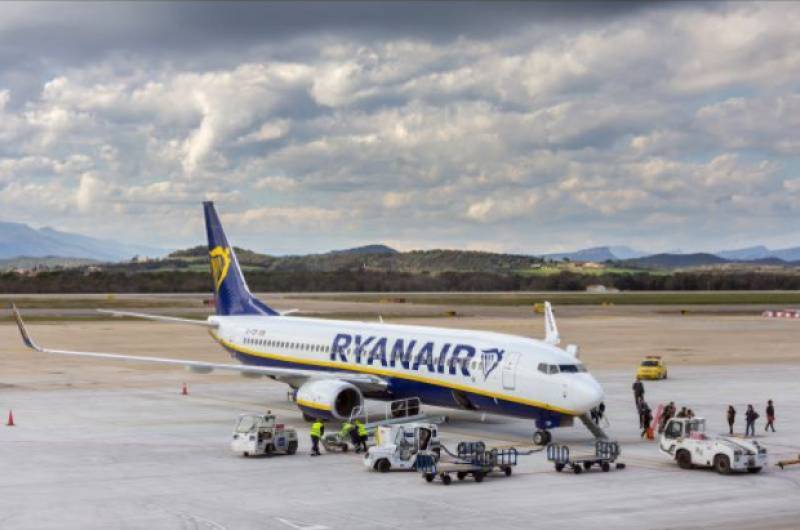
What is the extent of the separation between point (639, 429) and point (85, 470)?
23.1 metres

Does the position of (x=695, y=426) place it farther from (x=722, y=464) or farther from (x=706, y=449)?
(x=722, y=464)

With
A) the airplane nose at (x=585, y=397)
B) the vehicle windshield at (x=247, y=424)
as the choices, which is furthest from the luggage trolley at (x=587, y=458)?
the vehicle windshield at (x=247, y=424)

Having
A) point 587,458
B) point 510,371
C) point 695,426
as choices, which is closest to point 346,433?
point 510,371

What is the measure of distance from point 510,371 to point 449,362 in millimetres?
3234

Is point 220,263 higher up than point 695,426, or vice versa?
point 220,263

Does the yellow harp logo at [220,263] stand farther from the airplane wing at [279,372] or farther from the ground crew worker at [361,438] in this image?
the ground crew worker at [361,438]

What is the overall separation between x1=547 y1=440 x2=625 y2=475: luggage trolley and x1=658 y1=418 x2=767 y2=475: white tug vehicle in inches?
83.7

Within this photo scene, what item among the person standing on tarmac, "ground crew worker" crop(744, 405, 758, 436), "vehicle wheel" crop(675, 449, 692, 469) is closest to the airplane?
"vehicle wheel" crop(675, 449, 692, 469)

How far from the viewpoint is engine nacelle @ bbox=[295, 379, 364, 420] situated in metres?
43.5

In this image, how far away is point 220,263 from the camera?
58.6m

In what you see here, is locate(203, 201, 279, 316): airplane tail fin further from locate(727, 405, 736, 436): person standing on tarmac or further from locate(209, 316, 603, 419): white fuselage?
locate(727, 405, 736, 436): person standing on tarmac

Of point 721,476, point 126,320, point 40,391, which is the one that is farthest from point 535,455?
point 126,320

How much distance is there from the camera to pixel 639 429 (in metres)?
46.0

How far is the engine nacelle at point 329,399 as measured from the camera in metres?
43.5
